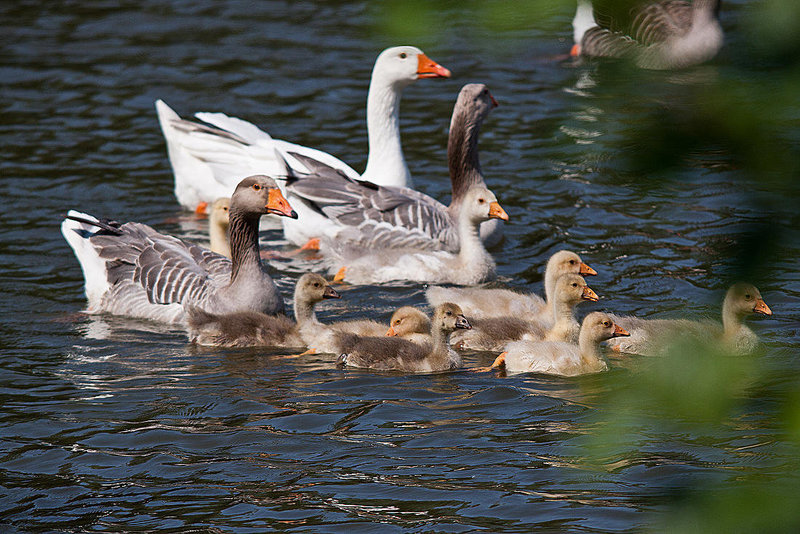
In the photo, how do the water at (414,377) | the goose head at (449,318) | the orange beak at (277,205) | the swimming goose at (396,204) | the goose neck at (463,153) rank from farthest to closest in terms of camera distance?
the goose neck at (463,153) < the swimming goose at (396,204) < the orange beak at (277,205) < the goose head at (449,318) < the water at (414,377)

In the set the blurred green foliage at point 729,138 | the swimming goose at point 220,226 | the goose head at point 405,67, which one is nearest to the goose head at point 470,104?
the goose head at point 405,67

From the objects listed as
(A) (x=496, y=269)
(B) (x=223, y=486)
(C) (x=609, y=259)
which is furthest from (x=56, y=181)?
(B) (x=223, y=486)

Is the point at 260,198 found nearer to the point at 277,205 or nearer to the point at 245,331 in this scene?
the point at 277,205

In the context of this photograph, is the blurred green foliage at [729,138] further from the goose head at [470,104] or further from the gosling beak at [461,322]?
the goose head at [470,104]

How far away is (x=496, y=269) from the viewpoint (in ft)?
35.4

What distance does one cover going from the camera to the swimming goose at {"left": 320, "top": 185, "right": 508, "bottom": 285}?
1041 centimetres

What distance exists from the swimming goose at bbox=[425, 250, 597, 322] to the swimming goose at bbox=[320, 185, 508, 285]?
987 millimetres

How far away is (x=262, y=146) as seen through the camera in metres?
12.6

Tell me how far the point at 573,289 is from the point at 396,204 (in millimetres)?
3074

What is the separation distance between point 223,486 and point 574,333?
3.46m

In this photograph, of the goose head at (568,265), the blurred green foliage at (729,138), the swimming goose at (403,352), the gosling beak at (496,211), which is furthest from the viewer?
the gosling beak at (496,211)

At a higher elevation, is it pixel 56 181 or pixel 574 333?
pixel 56 181

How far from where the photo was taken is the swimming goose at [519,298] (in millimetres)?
8992

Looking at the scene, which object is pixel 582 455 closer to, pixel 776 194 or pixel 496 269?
pixel 776 194
